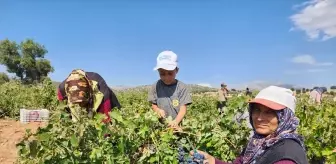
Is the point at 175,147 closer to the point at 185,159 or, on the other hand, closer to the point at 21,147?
the point at 185,159

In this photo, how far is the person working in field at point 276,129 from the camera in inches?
89.6

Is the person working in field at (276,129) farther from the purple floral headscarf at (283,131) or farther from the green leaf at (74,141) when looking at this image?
the green leaf at (74,141)

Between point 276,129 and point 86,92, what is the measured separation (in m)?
1.49

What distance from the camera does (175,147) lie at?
3.23m

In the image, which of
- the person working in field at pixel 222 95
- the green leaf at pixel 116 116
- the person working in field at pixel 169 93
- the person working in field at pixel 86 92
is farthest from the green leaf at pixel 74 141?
the person working in field at pixel 222 95

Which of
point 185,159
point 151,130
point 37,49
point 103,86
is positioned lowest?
point 185,159

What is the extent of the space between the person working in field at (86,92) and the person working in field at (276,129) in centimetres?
112

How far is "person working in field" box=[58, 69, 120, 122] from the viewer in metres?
3.10

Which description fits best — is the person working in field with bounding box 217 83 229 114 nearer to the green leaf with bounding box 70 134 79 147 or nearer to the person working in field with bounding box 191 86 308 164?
the person working in field with bounding box 191 86 308 164

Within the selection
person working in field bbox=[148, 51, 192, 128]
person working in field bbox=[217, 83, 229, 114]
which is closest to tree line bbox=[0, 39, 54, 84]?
person working in field bbox=[217, 83, 229, 114]

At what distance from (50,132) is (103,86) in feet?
3.50

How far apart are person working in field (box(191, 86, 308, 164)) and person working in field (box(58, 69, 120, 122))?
112 centimetres

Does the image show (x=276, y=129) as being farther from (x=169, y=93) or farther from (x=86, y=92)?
(x=169, y=93)

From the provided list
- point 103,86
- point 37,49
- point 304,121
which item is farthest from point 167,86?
point 37,49
